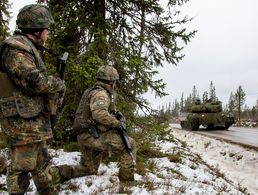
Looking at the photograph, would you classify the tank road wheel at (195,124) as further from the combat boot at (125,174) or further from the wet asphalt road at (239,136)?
the combat boot at (125,174)

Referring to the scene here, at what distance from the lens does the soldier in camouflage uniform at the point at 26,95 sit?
4.21 meters

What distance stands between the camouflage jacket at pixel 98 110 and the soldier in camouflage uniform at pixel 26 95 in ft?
6.19

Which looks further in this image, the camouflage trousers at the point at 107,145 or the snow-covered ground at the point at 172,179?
the camouflage trousers at the point at 107,145

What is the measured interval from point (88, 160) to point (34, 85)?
2974 millimetres

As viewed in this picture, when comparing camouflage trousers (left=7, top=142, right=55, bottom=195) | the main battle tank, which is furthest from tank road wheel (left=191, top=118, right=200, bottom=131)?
camouflage trousers (left=7, top=142, right=55, bottom=195)

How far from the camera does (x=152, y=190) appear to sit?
21.7 feet

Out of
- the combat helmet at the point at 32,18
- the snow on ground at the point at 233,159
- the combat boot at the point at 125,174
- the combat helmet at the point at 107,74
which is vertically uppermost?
the combat helmet at the point at 32,18

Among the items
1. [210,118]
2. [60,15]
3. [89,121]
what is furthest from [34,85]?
[210,118]

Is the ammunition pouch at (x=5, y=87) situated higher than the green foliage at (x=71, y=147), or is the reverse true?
the ammunition pouch at (x=5, y=87)

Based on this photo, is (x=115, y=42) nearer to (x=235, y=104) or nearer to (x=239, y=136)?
(x=239, y=136)

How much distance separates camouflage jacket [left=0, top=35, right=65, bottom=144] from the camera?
4191 mm

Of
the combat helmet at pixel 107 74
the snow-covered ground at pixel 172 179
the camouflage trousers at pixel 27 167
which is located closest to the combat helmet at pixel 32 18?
the camouflage trousers at pixel 27 167

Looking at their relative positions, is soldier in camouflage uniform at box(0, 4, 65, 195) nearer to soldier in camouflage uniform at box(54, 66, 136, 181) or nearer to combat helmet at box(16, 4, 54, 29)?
combat helmet at box(16, 4, 54, 29)

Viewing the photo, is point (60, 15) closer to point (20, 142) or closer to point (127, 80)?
point (127, 80)
